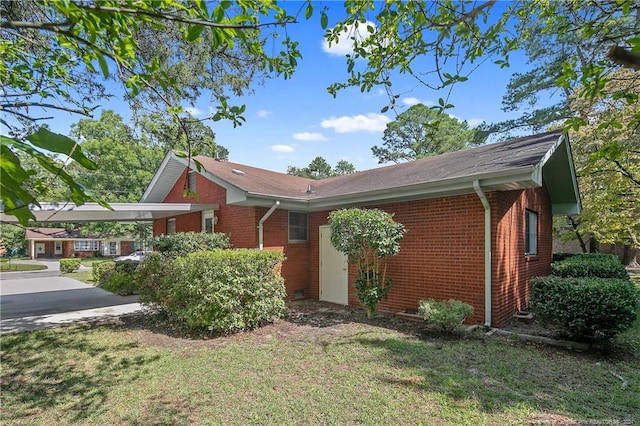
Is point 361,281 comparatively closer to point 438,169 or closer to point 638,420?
point 438,169

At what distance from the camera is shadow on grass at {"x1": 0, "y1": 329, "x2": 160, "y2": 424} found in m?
4.07

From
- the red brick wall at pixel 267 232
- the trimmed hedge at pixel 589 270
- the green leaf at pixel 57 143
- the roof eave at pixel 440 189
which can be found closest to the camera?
the green leaf at pixel 57 143

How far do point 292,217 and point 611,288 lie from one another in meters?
7.90

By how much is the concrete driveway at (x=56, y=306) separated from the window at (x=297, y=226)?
16.6ft

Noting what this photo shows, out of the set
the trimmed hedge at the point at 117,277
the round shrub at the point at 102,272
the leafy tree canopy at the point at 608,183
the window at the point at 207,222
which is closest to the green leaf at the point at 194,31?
the window at the point at 207,222

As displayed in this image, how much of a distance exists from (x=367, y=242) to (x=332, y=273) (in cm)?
310

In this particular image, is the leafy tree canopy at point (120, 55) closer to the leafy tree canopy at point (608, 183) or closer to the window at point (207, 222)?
the window at point (207, 222)

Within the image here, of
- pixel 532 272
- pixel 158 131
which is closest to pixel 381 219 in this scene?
pixel 158 131

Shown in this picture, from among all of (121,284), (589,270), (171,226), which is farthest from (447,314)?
(121,284)

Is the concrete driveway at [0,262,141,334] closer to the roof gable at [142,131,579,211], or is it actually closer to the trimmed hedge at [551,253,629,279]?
the roof gable at [142,131,579,211]

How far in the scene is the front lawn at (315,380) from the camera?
3688 millimetres

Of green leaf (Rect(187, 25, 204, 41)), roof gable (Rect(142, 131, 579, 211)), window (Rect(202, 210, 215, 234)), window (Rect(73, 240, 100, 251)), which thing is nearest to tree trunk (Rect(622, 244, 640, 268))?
roof gable (Rect(142, 131, 579, 211))

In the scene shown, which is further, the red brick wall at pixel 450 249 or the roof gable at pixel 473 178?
the red brick wall at pixel 450 249

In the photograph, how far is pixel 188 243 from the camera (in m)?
9.58
